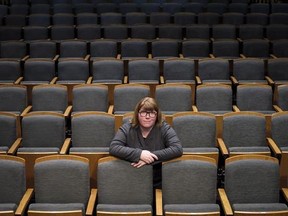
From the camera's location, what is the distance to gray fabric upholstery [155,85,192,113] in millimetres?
984

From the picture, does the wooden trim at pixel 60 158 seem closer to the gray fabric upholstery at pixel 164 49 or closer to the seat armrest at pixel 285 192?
the seat armrest at pixel 285 192

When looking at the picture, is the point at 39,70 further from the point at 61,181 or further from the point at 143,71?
the point at 61,181

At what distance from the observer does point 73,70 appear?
1.16 metres

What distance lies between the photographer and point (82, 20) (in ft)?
4.94

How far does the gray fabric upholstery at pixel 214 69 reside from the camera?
3.77 feet

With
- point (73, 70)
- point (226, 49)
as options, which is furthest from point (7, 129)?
point (226, 49)

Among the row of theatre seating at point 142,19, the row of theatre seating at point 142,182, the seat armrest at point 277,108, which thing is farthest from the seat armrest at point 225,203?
the row of theatre seating at point 142,19

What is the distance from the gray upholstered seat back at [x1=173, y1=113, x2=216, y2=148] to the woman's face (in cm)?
13

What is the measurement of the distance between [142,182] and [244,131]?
0.25 metres

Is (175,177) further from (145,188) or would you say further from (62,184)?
(62,184)

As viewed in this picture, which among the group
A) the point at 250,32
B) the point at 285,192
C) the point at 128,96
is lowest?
Result: the point at 285,192

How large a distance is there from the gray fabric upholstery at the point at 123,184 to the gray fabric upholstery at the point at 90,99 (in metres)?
0.30

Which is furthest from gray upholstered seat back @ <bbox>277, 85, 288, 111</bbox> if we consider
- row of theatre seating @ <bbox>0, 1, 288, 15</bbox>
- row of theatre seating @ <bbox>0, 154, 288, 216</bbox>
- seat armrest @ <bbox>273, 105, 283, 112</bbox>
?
row of theatre seating @ <bbox>0, 1, 288, 15</bbox>

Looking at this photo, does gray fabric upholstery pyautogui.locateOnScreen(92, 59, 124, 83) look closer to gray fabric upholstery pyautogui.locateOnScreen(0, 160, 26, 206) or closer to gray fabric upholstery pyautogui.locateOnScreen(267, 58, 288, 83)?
gray fabric upholstery pyautogui.locateOnScreen(267, 58, 288, 83)
